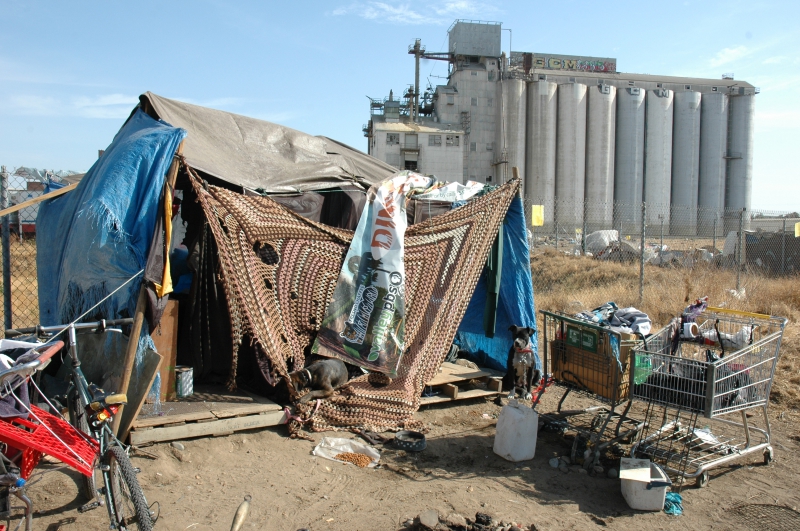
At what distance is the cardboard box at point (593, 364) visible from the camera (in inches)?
190

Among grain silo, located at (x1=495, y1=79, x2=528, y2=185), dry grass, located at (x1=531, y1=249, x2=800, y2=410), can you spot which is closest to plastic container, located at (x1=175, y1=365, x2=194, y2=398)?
dry grass, located at (x1=531, y1=249, x2=800, y2=410)

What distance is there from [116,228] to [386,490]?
2982mm

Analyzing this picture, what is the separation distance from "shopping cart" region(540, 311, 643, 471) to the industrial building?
4049 cm

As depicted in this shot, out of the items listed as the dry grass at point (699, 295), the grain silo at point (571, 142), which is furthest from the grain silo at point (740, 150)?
the dry grass at point (699, 295)

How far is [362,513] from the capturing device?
3898 millimetres

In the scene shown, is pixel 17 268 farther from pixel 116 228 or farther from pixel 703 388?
pixel 703 388

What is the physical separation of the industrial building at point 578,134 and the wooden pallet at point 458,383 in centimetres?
3927

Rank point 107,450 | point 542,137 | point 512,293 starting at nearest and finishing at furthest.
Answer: point 107,450 → point 512,293 → point 542,137

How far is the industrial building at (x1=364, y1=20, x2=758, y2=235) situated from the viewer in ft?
156

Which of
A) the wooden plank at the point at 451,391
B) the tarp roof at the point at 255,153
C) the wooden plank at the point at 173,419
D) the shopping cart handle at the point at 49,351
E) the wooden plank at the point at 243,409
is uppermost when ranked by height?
the tarp roof at the point at 255,153

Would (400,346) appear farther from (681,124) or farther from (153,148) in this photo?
(681,124)

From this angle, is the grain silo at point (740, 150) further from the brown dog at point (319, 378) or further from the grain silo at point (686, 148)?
the brown dog at point (319, 378)

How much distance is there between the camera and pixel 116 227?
4461mm

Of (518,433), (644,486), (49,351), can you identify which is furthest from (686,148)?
(49,351)
